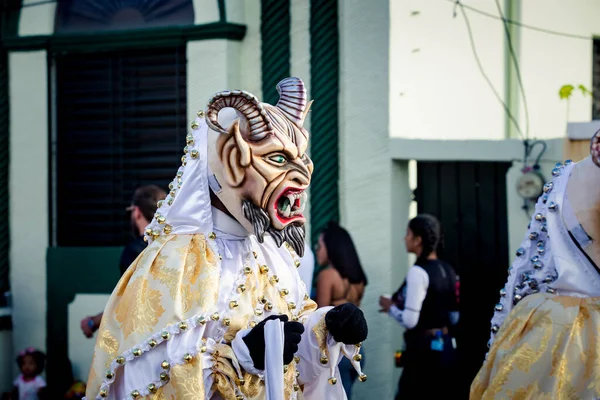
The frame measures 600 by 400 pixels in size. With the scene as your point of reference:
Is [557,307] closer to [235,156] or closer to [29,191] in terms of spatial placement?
[235,156]

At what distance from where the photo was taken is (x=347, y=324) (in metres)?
3.40

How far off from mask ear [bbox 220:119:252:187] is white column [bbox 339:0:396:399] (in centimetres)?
331

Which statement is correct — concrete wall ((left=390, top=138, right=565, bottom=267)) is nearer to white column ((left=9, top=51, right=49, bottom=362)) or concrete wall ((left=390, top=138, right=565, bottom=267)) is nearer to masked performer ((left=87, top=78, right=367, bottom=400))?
white column ((left=9, top=51, right=49, bottom=362))

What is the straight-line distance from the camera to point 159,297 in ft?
11.0

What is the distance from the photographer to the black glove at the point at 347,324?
3404 mm

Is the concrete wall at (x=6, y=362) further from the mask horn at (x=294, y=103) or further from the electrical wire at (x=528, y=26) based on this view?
the mask horn at (x=294, y=103)

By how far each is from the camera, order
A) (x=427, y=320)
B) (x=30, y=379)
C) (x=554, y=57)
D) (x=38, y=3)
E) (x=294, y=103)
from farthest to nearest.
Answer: (x=554, y=57), (x=38, y=3), (x=30, y=379), (x=427, y=320), (x=294, y=103)

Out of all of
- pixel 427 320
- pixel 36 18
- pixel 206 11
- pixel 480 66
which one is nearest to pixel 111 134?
pixel 36 18

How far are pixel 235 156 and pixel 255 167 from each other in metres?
0.08

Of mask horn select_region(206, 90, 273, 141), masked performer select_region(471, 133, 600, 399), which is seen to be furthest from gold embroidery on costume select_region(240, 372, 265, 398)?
masked performer select_region(471, 133, 600, 399)

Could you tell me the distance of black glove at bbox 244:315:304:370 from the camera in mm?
3279

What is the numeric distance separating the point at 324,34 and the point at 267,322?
3.77 m

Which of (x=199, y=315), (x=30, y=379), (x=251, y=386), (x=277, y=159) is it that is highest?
(x=277, y=159)

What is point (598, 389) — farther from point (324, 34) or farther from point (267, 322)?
point (324, 34)
